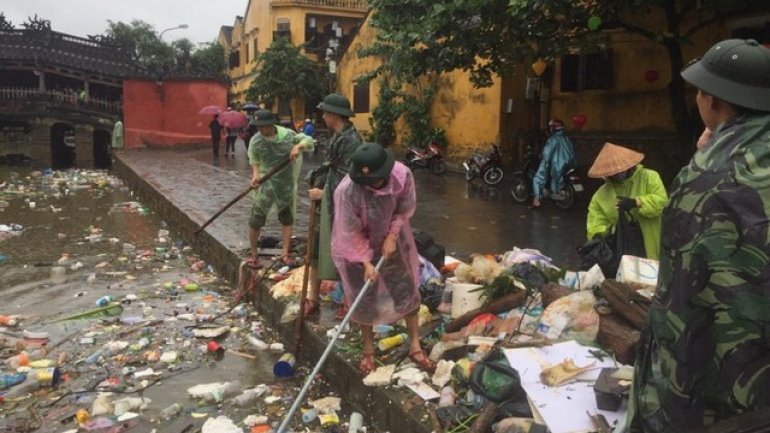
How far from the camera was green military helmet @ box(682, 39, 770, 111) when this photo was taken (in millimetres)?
1701

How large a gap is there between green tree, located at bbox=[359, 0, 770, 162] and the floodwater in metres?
4.15

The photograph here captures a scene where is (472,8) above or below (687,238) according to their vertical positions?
above

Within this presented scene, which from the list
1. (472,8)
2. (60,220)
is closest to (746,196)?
(472,8)

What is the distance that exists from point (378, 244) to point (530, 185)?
747cm

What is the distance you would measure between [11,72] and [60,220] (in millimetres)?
19102

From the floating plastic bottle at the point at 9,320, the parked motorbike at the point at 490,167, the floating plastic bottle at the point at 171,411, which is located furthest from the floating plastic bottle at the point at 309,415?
the parked motorbike at the point at 490,167

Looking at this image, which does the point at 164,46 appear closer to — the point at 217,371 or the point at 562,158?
the point at 562,158

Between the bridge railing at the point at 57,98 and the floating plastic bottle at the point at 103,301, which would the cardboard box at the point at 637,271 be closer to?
the floating plastic bottle at the point at 103,301

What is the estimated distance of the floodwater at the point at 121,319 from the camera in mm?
4047

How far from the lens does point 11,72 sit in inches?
1042

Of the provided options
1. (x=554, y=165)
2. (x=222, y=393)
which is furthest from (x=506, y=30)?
(x=222, y=393)

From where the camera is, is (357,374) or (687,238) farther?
(357,374)

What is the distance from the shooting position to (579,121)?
40.3 ft

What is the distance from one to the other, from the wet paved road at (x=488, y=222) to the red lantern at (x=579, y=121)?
1834mm
